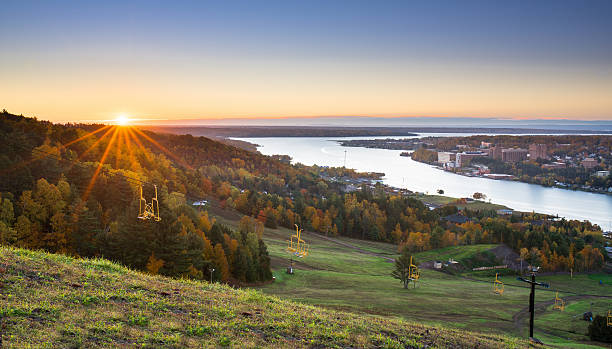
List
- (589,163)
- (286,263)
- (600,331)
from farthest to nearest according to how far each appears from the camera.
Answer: (589,163), (286,263), (600,331)

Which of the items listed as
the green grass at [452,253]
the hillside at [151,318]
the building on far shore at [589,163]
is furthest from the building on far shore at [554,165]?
the hillside at [151,318]

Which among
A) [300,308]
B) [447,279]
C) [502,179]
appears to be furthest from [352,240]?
[502,179]

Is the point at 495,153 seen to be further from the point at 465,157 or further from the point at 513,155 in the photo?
the point at 465,157

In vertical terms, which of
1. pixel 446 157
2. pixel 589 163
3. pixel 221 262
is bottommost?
pixel 446 157

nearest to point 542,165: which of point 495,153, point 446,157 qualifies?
point 495,153

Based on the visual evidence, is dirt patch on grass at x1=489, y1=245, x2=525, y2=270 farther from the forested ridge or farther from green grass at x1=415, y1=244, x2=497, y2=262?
the forested ridge

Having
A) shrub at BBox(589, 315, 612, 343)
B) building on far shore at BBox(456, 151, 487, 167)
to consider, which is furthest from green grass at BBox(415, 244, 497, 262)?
building on far shore at BBox(456, 151, 487, 167)
